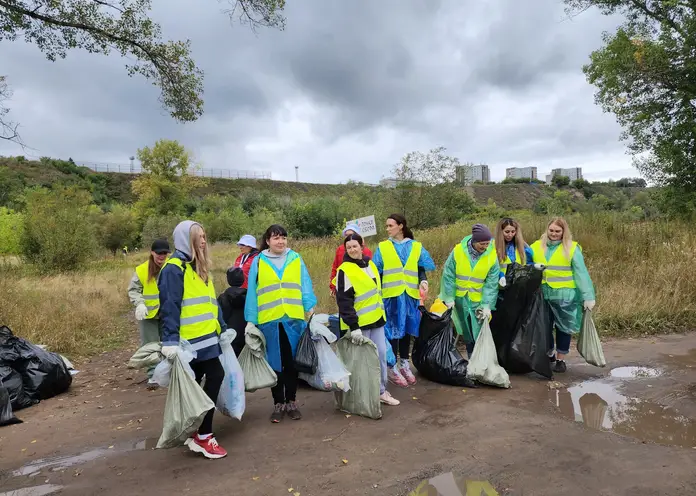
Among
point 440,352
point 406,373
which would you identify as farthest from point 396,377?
point 440,352

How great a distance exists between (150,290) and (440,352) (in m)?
3.33

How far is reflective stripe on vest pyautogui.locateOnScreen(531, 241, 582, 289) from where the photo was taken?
15.1ft

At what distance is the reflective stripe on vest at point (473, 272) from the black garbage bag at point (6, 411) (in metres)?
4.45

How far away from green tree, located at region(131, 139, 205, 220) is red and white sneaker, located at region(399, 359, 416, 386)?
4241 centimetres

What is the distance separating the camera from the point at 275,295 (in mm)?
3557

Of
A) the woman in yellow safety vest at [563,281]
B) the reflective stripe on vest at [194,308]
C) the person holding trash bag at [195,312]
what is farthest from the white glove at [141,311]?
the woman in yellow safety vest at [563,281]

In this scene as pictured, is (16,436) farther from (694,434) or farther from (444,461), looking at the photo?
(694,434)

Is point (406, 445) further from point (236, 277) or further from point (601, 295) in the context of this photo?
point (601, 295)

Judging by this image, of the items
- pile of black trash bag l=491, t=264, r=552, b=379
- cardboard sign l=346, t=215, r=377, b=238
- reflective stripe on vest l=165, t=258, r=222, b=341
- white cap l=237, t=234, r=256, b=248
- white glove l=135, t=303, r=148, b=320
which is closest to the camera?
reflective stripe on vest l=165, t=258, r=222, b=341

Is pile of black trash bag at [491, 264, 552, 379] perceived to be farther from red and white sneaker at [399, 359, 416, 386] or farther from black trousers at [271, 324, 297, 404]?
black trousers at [271, 324, 297, 404]

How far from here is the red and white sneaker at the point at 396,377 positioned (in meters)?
4.46

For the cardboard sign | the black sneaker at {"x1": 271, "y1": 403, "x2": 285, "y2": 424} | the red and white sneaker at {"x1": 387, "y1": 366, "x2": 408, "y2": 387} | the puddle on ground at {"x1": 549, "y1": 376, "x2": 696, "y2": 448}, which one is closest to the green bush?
the cardboard sign

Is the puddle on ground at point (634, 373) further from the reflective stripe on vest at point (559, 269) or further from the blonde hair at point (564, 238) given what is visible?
the blonde hair at point (564, 238)

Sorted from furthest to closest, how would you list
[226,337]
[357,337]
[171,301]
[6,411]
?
[6,411], [357,337], [226,337], [171,301]
